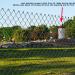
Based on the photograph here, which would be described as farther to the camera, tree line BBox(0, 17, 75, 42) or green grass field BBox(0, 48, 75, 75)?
green grass field BBox(0, 48, 75, 75)

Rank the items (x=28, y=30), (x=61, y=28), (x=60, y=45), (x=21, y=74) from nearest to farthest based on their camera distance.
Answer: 1. (x=28, y=30)
2. (x=61, y=28)
3. (x=60, y=45)
4. (x=21, y=74)

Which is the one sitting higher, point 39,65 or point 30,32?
point 30,32

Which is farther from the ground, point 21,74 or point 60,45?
point 60,45

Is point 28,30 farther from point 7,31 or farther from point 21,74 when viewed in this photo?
point 21,74

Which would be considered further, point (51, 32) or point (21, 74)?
point (21, 74)

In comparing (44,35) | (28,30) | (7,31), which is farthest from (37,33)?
(7,31)

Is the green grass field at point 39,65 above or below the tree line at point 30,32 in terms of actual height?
below

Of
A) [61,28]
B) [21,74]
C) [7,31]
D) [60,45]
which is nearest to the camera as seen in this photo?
[7,31]

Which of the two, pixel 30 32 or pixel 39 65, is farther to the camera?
pixel 39 65

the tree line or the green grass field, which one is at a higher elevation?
the tree line

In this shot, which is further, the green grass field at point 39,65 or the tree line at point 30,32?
the green grass field at point 39,65

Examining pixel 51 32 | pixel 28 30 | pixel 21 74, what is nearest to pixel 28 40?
pixel 28 30

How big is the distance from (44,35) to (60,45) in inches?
78.1

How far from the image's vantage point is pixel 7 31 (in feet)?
25.7
